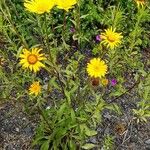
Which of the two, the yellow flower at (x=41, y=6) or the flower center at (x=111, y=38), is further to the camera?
the flower center at (x=111, y=38)

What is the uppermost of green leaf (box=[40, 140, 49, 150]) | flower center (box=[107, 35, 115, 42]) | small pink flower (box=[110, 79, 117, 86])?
flower center (box=[107, 35, 115, 42])

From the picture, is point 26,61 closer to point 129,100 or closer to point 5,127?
point 5,127

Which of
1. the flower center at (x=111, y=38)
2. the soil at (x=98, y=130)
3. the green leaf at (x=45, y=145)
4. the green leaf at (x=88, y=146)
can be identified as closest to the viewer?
the flower center at (x=111, y=38)

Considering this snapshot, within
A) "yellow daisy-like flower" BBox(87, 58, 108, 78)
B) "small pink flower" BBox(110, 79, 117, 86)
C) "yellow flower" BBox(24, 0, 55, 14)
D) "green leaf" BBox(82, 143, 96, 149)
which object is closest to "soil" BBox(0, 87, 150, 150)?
"green leaf" BBox(82, 143, 96, 149)

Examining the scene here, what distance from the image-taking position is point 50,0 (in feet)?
6.64

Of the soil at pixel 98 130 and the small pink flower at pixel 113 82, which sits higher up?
the small pink flower at pixel 113 82

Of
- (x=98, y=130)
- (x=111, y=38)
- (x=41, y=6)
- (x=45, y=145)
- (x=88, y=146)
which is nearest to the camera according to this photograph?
(x=41, y=6)

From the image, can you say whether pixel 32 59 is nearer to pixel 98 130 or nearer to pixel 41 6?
pixel 41 6

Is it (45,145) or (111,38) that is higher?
(111,38)

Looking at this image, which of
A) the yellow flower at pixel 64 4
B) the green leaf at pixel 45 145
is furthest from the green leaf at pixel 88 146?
the yellow flower at pixel 64 4

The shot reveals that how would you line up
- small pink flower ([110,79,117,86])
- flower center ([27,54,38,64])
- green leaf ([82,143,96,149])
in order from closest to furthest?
flower center ([27,54,38,64]) < green leaf ([82,143,96,149]) < small pink flower ([110,79,117,86])

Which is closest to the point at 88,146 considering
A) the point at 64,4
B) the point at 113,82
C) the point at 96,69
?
the point at 113,82

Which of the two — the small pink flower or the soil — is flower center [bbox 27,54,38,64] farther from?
the small pink flower

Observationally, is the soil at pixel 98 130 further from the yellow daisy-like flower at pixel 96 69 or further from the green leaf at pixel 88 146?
the yellow daisy-like flower at pixel 96 69
